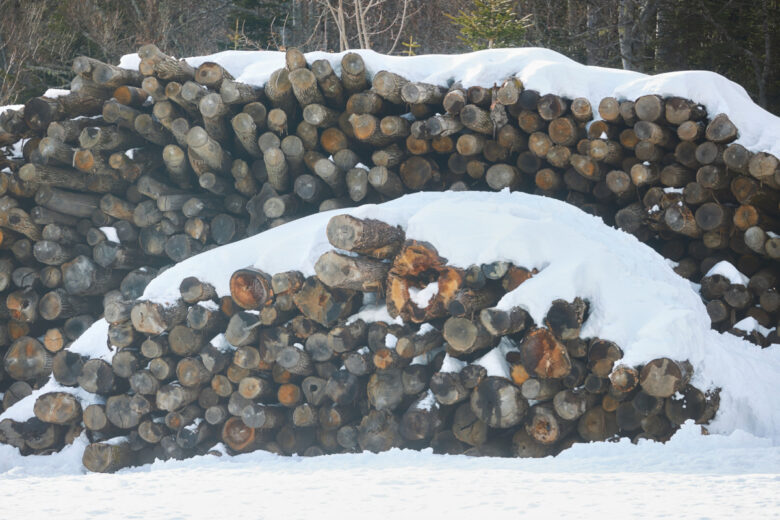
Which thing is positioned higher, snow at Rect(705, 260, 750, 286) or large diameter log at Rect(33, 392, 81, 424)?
snow at Rect(705, 260, 750, 286)

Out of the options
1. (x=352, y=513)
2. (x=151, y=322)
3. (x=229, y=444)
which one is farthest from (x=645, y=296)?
(x=151, y=322)

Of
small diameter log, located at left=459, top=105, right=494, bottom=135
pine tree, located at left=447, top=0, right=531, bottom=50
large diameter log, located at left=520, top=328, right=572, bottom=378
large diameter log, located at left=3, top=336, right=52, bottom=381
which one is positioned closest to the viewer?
large diameter log, located at left=520, top=328, right=572, bottom=378

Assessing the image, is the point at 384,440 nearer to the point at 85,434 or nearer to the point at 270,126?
the point at 85,434

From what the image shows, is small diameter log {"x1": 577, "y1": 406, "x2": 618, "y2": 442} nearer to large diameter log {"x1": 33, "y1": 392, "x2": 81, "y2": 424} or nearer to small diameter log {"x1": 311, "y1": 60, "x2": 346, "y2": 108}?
small diameter log {"x1": 311, "y1": 60, "x2": 346, "y2": 108}

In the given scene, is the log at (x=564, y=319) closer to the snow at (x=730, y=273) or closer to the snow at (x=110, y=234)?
the snow at (x=730, y=273)

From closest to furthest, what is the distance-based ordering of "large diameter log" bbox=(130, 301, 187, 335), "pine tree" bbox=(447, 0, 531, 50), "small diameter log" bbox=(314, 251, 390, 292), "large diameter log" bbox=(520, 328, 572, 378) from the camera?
1. "large diameter log" bbox=(520, 328, 572, 378)
2. "small diameter log" bbox=(314, 251, 390, 292)
3. "large diameter log" bbox=(130, 301, 187, 335)
4. "pine tree" bbox=(447, 0, 531, 50)

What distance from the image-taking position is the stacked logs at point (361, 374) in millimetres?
3342

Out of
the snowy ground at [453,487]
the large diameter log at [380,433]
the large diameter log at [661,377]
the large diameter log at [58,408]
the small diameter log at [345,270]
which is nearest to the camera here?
the snowy ground at [453,487]

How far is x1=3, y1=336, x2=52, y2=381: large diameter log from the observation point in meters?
5.04

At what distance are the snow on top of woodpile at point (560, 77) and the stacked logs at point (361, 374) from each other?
5.34ft

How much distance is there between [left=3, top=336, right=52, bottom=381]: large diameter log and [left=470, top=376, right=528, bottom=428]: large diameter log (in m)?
3.36

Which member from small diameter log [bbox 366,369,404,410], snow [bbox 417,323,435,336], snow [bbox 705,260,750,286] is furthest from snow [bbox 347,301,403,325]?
snow [bbox 705,260,750,286]

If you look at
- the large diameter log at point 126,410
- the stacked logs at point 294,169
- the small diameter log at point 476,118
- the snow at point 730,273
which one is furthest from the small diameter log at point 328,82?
the snow at point 730,273

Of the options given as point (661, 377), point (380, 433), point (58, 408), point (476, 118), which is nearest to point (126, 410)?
point (58, 408)
